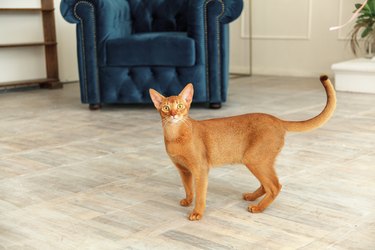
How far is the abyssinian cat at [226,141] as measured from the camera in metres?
1.56

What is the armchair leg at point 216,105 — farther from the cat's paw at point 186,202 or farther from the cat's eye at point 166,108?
the cat's eye at point 166,108

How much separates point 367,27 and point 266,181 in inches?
124

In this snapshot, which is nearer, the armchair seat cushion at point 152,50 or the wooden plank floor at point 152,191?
the wooden plank floor at point 152,191

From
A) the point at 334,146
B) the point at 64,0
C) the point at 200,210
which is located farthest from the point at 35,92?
the point at 200,210

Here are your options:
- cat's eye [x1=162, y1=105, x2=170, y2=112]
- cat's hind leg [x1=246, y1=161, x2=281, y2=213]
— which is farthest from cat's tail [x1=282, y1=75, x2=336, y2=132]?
cat's eye [x1=162, y1=105, x2=170, y2=112]

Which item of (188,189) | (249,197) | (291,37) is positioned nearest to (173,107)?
(188,189)

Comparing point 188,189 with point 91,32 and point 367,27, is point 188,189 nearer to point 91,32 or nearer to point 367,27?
point 91,32

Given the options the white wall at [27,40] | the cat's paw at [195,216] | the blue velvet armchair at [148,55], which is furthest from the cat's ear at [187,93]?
the white wall at [27,40]

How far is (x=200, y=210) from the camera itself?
5.24 ft

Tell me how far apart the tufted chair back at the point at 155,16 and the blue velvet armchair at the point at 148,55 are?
Result: 362 mm

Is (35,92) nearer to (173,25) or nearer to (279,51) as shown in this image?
(173,25)

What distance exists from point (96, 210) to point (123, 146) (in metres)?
0.88

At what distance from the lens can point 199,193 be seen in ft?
5.23

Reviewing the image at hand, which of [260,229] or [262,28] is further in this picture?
[262,28]
